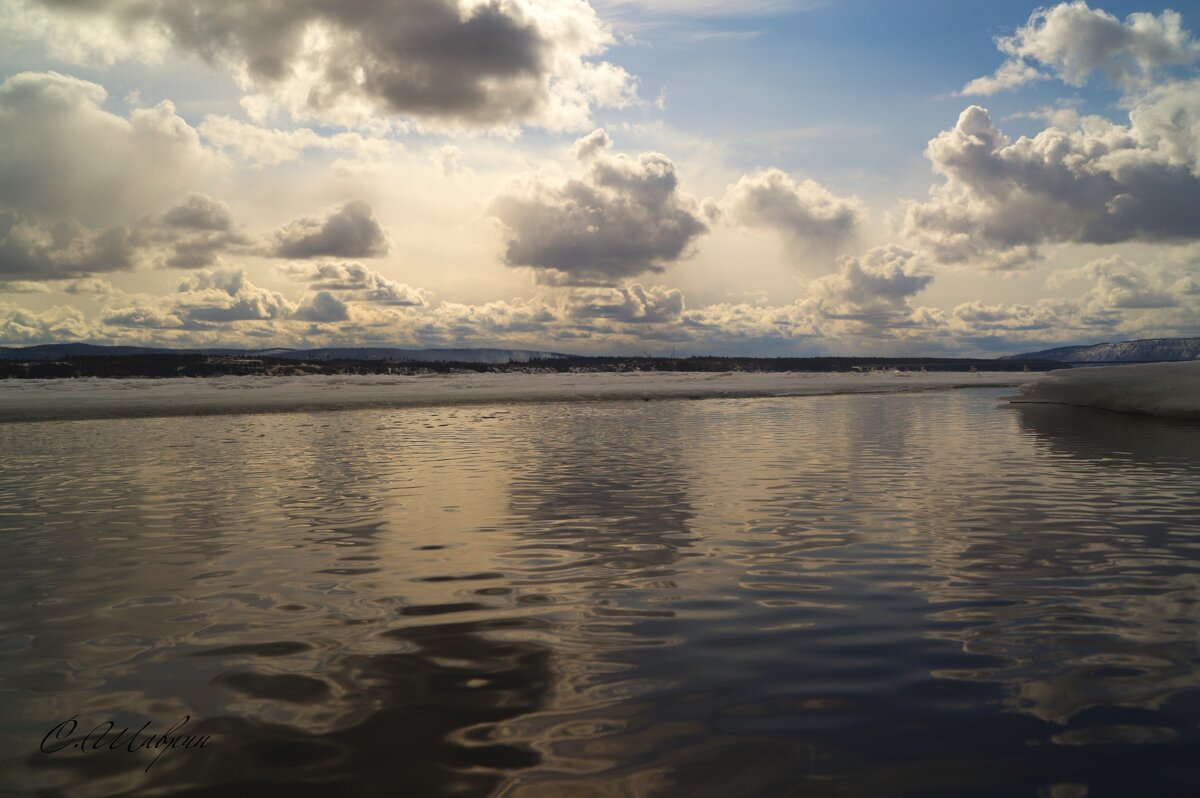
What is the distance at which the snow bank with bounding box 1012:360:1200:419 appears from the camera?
118 feet

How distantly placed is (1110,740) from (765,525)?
803cm

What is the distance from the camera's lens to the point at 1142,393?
129 feet

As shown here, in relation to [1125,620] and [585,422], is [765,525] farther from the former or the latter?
[585,422]

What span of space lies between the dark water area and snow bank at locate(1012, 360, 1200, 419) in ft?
71.8
